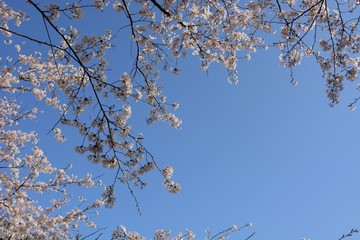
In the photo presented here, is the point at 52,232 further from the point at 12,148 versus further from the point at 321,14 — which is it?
the point at 321,14

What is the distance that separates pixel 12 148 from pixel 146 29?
6431mm

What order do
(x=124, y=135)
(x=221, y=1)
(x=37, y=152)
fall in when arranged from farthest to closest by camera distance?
(x=37, y=152), (x=221, y=1), (x=124, y=135)

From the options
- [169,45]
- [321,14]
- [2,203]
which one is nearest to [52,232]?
[2,203]

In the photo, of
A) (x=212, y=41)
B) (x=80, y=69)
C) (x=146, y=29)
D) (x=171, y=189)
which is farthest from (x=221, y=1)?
(x=171, y=189)

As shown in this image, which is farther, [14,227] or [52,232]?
[52,232]

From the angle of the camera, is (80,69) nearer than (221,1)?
Yes

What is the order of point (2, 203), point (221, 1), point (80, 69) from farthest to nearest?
point (2, 203)
point (221, 1)
point (80, 69)

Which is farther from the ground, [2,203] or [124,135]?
[2,203]

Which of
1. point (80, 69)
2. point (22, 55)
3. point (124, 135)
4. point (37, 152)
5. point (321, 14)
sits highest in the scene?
point (22, 55)

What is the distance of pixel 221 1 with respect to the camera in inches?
281

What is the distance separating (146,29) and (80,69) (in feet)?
5.04

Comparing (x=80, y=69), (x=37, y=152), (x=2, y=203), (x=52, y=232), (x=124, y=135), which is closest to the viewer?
(x=124, y=135)

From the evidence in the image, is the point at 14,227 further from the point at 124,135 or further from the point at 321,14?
the point at 321,14

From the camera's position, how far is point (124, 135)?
612cm
